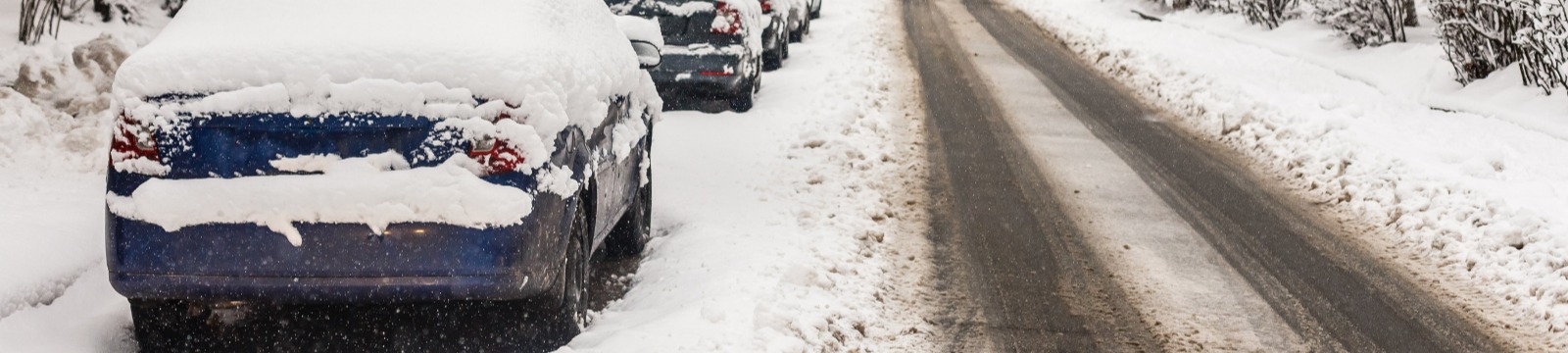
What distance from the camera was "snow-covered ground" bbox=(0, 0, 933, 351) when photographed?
517cm

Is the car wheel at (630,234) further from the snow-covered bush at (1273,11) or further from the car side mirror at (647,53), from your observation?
the snow-covered bush at (1273,11)

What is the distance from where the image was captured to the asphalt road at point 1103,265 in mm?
5605

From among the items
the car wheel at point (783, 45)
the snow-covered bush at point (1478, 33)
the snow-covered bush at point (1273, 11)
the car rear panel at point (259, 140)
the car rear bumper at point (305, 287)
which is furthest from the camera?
the snow-covered bush at point (1273, 11)

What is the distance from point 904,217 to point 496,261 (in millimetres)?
3993

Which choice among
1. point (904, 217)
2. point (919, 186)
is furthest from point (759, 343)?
point (919, 186)

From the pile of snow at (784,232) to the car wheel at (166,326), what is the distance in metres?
1.41

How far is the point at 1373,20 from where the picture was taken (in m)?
15.4

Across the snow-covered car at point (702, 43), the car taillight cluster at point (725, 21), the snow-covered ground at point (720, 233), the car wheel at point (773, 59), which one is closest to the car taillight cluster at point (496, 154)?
the snow-covered ground at point (720, 233)

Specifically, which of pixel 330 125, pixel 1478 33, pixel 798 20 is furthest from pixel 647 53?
pixel 798 20

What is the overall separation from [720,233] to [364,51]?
2.99 metres

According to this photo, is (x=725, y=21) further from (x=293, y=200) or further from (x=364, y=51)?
(x=293, y=200)

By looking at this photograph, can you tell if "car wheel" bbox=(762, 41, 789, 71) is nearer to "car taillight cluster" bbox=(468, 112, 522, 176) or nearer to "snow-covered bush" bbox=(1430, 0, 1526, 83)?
"snow-covered bush" bbox=(1430, 0, 1526, 83)

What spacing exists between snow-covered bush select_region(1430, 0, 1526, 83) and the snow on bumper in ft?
33.8

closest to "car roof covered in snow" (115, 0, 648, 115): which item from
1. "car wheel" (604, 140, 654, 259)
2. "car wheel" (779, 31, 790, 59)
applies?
"car wheel" (604, 140, 654, 259)
